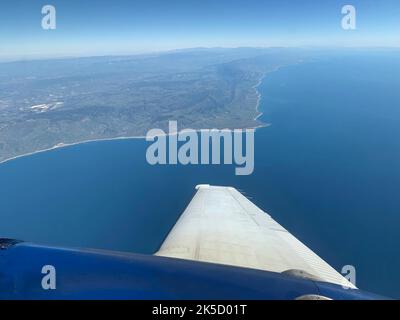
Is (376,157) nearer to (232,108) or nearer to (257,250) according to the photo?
(232,108)

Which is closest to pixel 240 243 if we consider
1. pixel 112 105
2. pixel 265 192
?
pixel 265 192

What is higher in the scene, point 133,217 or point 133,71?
point 133,71

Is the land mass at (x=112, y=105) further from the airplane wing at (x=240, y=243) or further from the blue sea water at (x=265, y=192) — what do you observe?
the airplane wing at (x=240, y=243)

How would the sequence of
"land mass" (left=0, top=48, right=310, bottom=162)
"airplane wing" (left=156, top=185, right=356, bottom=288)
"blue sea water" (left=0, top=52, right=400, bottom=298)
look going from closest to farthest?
"airplane wing" (left=156, top=185, right=356, bottom=288) < "blue sea water" (left=0, top=52, right=400, bottom=298) < "land mass" (left=0, top=48, right=310, bottom=162)

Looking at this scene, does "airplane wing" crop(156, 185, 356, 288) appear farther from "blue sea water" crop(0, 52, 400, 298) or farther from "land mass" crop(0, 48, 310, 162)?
"land mass" crop(0, 48, 310, 162)

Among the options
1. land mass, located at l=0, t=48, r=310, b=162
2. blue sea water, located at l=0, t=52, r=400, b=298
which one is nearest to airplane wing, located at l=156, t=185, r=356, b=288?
blue sea water, located at l=0, t=52, r=400, b=298

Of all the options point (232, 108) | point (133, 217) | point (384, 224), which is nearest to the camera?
point (384, 224)

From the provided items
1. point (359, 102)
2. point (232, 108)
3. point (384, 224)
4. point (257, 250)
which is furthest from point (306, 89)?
point (257, 250)
